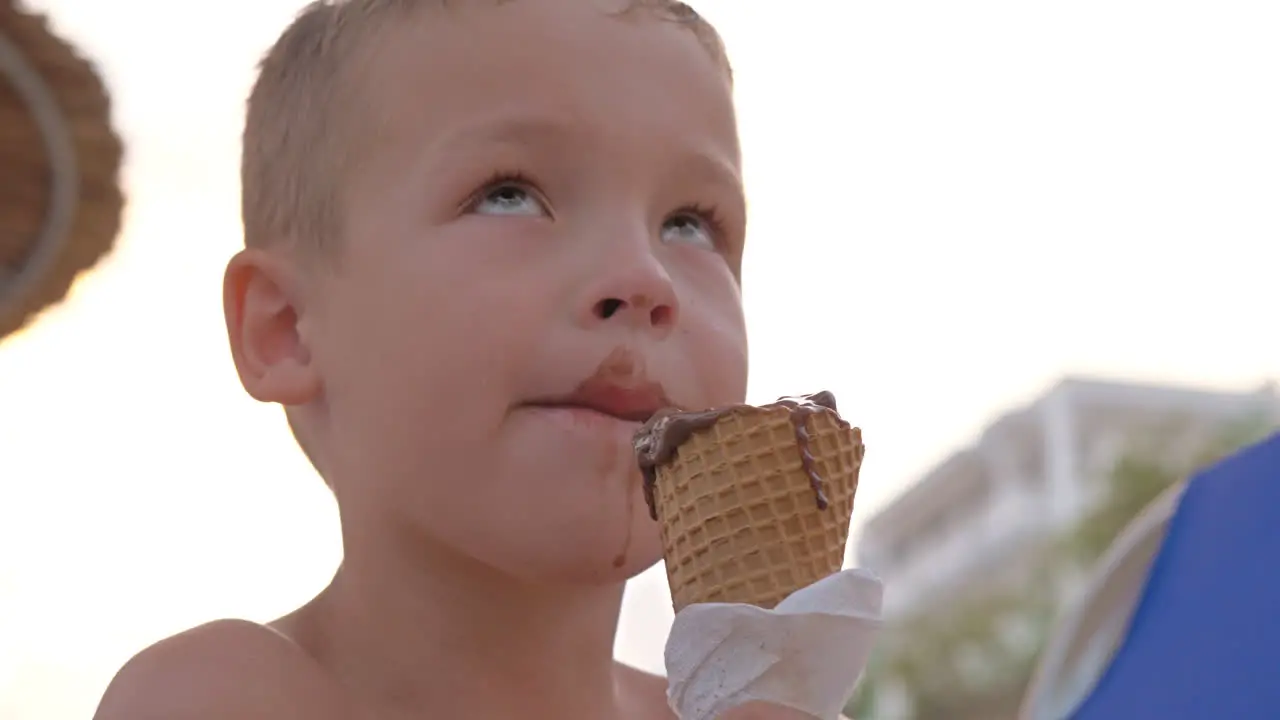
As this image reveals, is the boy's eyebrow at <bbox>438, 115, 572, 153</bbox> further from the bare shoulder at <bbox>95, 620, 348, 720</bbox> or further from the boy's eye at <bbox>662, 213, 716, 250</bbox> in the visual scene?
the bare shoulder at <bbox>95, 620, 348, 720</bbox>

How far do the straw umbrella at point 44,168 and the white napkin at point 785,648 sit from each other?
1110mm

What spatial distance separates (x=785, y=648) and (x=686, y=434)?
0.73 ft

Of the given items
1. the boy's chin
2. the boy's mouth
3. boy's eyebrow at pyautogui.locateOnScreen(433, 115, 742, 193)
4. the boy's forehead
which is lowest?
the boy's chin

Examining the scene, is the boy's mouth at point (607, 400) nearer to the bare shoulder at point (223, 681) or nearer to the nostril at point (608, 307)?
the nostril at point (608, 307)

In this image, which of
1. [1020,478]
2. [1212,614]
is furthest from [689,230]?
[1020,478]

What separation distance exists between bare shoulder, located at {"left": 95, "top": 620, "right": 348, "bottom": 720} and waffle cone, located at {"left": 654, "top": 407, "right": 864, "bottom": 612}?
1.49ft

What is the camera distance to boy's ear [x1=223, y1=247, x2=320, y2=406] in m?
1.61

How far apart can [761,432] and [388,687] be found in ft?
1.86

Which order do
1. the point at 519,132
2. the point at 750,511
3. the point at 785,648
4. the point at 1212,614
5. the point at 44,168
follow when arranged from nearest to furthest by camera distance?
the point at 785,648 → the point at 750,511 → the point at 519,132 → the point at 44,168 → the point at 1212,614

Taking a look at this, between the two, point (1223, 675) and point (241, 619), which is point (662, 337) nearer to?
point (241, 619)

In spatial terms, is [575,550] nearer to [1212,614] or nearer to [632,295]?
[632,295]

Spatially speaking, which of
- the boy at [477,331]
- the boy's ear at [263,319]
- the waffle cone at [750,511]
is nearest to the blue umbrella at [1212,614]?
the boy at [477,331]

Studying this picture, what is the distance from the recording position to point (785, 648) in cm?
108

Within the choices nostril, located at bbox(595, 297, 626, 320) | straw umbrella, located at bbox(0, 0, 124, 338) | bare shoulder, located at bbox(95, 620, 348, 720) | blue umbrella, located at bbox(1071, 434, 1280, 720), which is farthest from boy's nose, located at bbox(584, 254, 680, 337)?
blue umbrella, located at bbox(1071, 434, 1280, 720)
